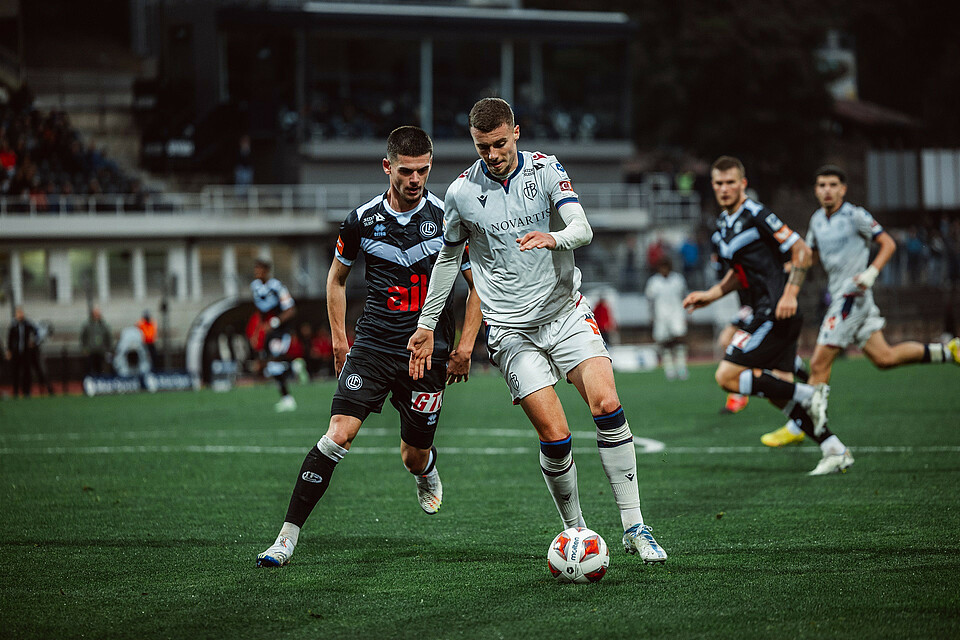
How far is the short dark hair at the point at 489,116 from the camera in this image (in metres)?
5.85

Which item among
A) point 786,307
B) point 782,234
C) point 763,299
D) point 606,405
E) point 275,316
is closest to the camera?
point 606,405

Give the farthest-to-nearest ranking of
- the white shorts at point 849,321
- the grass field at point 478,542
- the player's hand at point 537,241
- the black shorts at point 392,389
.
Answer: the white shorts at point 849,321, the black shorts at point 392,389, the player's hand at point 537,241, the grass field at point 478,542

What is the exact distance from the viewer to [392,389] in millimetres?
6906

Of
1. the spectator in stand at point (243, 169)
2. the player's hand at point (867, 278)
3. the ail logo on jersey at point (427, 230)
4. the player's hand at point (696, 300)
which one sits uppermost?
the spectator in stand at point (243, 169)

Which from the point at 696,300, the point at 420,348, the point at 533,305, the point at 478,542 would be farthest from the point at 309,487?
the point at 696,300

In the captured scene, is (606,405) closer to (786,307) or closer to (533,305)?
(533,305)

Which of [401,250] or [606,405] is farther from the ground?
[401,250]

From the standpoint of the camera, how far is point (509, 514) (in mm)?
7680

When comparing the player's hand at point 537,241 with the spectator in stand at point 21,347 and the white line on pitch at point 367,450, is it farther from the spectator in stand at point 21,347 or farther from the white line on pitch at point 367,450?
the spectator in stand at point 21,347

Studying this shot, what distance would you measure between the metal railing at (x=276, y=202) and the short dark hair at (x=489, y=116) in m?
31.3

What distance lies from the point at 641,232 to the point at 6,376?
22.3m

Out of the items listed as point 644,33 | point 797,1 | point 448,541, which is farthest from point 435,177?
point 448,541

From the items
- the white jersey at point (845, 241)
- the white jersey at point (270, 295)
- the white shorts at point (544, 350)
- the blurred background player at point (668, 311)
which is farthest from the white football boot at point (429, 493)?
the blurred background player at point (668, 311)

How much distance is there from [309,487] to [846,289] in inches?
258
